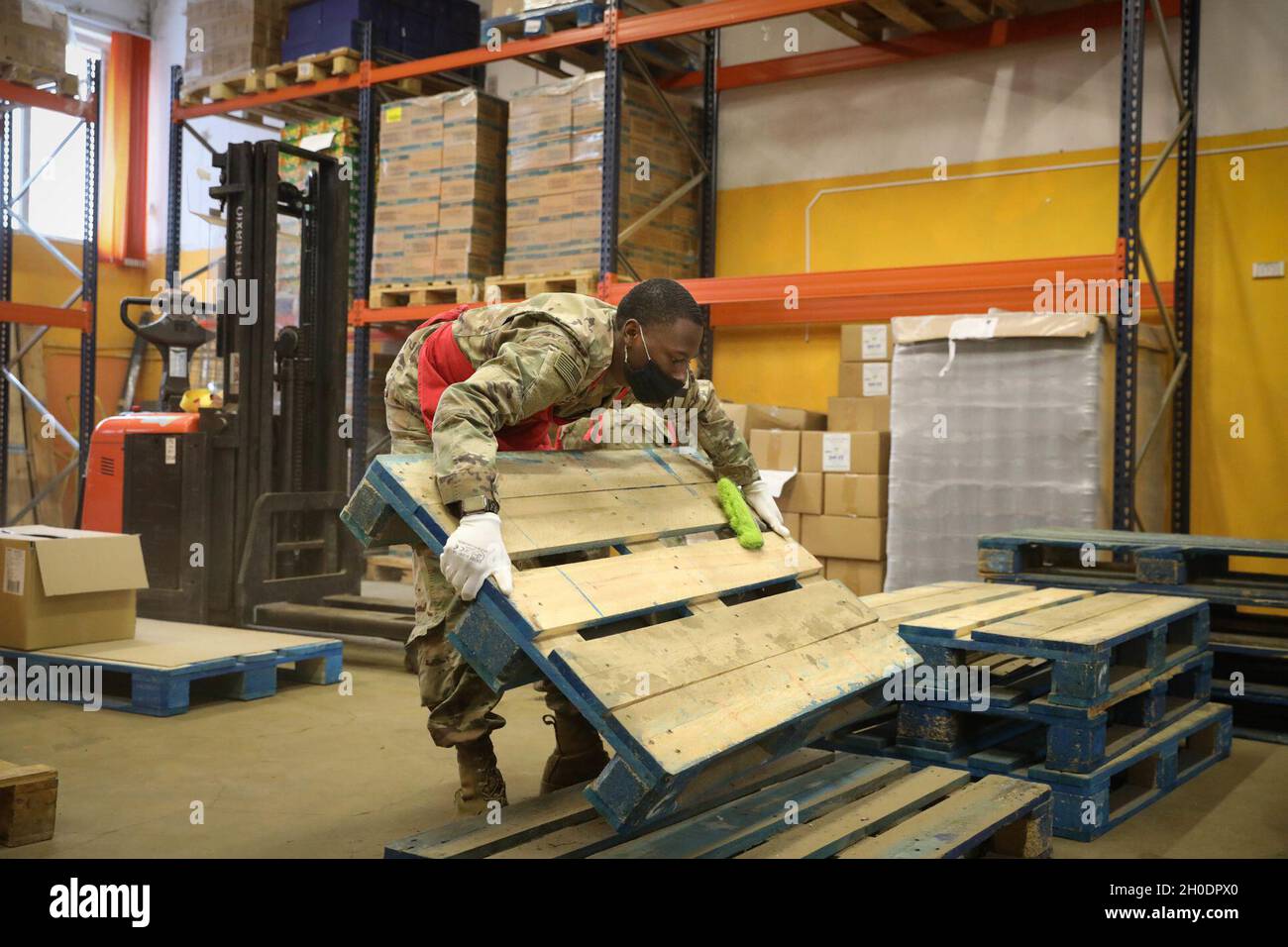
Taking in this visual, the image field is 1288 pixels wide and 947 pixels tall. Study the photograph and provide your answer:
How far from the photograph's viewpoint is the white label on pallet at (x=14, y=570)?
16.9 feet

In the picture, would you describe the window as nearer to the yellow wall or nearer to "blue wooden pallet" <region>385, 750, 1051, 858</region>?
the yellow wall

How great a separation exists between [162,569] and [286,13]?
5.90 m

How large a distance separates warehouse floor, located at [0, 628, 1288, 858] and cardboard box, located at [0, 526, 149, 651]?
386mm

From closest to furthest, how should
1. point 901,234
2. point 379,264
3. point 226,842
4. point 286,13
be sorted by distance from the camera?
point 226,842 → point 901,234 → point 379,264 → point 286,13

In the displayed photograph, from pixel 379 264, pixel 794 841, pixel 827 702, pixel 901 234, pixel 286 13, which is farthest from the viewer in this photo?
pixel 286 13

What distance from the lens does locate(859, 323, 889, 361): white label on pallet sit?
283 inches

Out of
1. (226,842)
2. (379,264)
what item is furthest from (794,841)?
(379,264)

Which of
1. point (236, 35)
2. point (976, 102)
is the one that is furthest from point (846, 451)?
point (236, 35)

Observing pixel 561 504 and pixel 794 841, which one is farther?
pixel 561 504

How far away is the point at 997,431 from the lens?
6.19 m

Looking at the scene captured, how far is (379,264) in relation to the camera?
29.7ft

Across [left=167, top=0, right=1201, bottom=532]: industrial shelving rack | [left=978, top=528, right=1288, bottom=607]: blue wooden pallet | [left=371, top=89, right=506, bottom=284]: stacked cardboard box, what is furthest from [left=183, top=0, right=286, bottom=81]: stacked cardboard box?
[left=978, top=528, right=1288, bottom=607]: blue wooden pallet

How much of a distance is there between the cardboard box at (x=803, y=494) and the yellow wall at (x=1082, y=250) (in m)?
1.46

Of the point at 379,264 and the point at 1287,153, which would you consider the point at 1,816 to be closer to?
the point at 379,264
